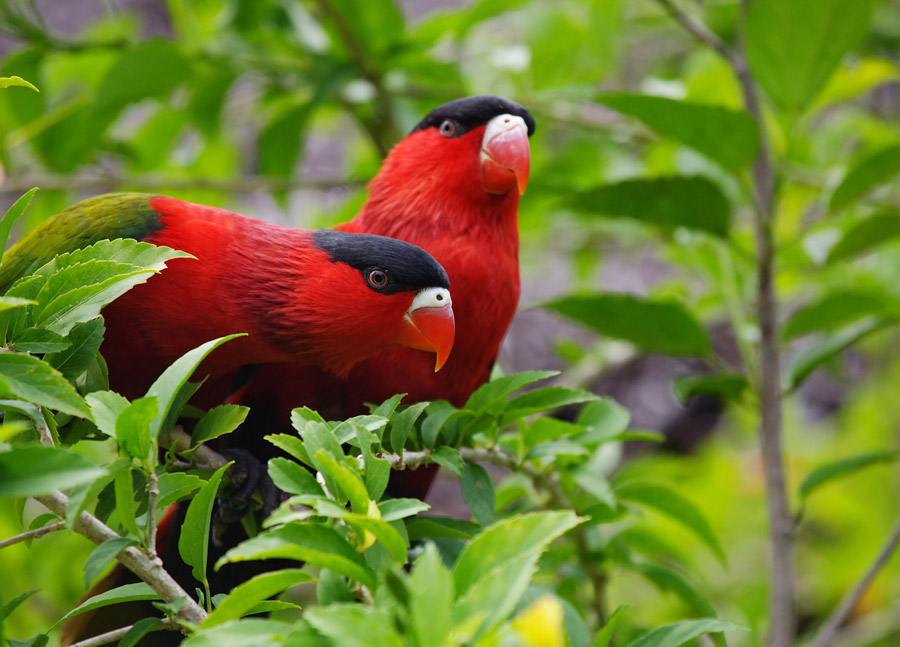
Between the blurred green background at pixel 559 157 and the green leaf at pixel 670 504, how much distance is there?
110 mm

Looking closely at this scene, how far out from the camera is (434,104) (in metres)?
2.09

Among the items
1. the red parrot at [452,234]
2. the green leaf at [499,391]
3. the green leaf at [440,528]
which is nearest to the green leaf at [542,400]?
the green leaf at [499,391]

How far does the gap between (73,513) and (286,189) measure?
4.95 ft

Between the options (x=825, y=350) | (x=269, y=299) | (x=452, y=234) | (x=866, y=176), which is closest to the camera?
(x=269, y=299)

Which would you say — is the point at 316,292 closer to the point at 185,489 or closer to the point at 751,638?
the point at 185,489

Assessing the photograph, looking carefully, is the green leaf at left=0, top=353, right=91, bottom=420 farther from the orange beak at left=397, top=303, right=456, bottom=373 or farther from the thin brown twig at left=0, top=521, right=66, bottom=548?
the orange beak at left=397, top=303, right=456, bottom=373

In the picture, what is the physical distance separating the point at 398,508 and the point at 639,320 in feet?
3.13

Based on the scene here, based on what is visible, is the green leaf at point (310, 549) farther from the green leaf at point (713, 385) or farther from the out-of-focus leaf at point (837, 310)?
the out-of-focus leaf at point (837, 310)

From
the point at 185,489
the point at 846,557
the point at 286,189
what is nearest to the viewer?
the point at 185,489

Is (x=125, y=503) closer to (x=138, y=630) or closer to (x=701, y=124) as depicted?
(x=138, y=630)

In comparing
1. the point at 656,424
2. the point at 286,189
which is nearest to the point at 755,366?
the point at 286,189

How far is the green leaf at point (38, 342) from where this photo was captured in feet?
2.44

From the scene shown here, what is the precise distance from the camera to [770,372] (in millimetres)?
1575

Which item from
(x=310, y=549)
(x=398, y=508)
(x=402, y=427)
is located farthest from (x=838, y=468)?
(x=310, y=549)
